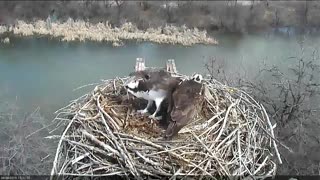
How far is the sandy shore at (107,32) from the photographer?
2069 cm

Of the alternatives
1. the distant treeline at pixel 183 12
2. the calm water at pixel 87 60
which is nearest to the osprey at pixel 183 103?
the calm water at pixel 87 60

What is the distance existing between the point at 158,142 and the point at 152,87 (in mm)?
726

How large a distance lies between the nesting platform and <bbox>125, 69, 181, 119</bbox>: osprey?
0.30ft

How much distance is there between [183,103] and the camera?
371 cm

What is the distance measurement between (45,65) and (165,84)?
14.4 meters

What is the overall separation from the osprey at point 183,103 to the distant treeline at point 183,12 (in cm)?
1501

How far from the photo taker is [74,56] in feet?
61.8

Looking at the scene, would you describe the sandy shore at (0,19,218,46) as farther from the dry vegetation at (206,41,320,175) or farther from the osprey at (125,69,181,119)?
the osprey at (125,69,181,119)

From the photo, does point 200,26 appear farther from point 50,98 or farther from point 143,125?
point 143,125

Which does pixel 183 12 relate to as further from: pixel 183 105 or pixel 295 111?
pixel 183 105

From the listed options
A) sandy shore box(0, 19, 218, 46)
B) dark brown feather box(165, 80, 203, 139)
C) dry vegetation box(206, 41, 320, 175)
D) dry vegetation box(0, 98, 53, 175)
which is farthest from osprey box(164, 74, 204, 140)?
sandy shore box(0, 19, 218, 46)

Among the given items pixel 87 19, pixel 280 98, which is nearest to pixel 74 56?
pixel 87 19

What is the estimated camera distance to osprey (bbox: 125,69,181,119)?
156 inches

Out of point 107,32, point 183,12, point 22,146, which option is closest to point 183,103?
point 22,146
